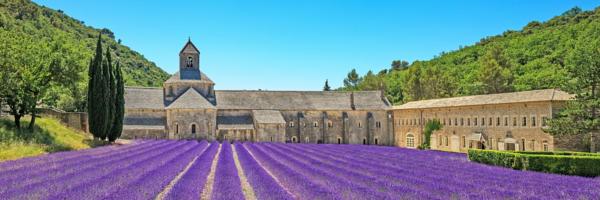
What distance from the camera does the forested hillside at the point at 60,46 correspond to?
31031mm

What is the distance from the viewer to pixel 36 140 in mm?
28516

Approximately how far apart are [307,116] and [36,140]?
3764 cm

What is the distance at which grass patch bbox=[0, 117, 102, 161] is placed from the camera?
24263 millimetres

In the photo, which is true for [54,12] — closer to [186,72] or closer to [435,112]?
[186,72]

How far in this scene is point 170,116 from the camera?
56406mm

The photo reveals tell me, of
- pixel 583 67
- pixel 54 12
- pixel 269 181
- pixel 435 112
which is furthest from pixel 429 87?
pixel 54 12

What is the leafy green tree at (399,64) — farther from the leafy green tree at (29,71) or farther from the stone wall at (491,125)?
the leafy green tree at (29,71)

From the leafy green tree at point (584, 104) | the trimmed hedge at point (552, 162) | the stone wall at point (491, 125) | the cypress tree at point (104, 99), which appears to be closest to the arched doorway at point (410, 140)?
the stone wall at point (491, 125)

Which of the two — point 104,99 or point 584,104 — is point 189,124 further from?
point 584,104

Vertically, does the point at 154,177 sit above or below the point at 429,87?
below

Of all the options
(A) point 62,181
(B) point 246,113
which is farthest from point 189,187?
(B) point 246,113

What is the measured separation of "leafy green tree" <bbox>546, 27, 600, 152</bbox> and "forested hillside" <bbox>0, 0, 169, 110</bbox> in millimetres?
32208

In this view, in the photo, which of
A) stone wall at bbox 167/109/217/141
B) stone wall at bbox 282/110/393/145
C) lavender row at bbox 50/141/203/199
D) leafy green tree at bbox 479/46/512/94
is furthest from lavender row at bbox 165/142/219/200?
leafy green tree at bbox 479/46/512/94

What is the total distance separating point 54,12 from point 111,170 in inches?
6493
